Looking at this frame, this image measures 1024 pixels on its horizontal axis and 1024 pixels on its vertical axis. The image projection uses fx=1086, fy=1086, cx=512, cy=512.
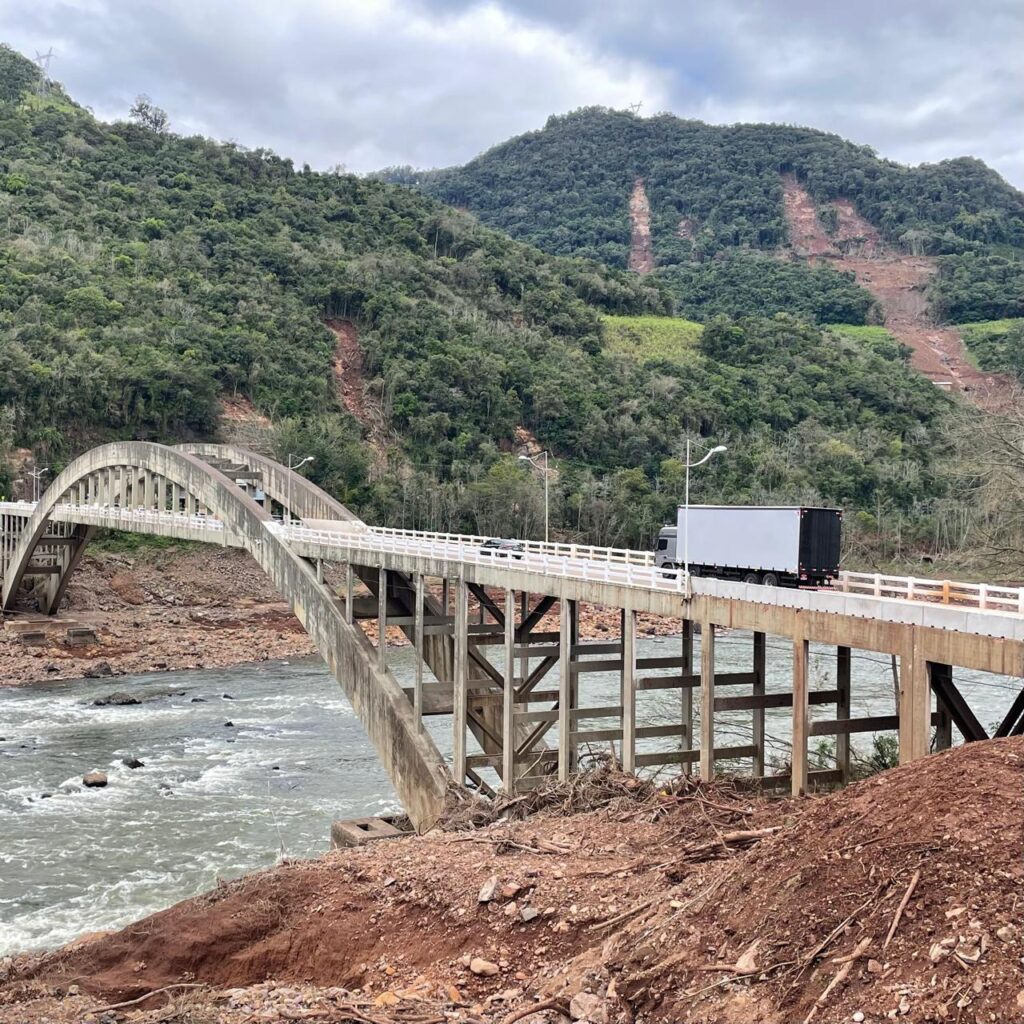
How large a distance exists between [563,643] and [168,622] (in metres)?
56.7

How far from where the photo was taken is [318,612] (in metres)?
34.7

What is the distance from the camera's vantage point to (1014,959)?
29.1 ft

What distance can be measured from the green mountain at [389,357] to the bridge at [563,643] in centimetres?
4741

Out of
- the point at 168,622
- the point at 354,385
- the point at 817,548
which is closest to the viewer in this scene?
the point at 817,548

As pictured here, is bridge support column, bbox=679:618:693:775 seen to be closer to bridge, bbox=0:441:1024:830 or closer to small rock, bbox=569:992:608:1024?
bridge, bbox=0:441:1024:830

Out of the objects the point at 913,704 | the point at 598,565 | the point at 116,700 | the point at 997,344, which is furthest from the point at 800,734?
the point at 997,344

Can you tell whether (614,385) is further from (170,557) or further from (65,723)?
(65,723)

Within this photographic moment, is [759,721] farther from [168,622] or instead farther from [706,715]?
[168,622]

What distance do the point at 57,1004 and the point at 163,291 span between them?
10713cm

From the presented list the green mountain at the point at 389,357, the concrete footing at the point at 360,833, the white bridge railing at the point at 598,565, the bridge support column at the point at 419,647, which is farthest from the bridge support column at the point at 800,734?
the green mountain at the point at 389,357

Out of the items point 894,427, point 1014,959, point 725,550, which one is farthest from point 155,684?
point 894,427

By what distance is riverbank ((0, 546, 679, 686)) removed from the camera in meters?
62.5

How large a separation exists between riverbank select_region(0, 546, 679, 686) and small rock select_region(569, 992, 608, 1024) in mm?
44437

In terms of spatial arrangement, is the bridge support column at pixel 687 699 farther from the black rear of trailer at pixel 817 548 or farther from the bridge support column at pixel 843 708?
the bridge support column at pixel 843 708
